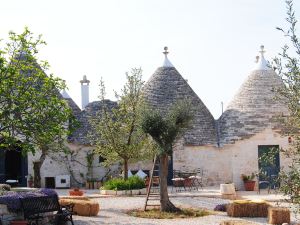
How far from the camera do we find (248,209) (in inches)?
561

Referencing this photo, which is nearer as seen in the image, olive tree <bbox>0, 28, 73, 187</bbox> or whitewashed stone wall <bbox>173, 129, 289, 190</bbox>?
olive tree <bbox>0, 28, 73, 187</bbox>

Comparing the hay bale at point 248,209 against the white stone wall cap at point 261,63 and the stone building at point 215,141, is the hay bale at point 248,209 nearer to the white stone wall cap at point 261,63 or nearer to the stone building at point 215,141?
the stone building at point 215,141

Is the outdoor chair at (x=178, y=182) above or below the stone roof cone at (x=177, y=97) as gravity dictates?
below

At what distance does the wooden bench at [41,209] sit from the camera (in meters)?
11.3

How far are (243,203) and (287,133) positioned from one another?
709cm

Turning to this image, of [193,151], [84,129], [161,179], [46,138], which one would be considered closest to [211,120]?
[193,151]

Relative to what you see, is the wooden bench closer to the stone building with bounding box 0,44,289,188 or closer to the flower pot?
the stone building with bounding box 0,44,289,188

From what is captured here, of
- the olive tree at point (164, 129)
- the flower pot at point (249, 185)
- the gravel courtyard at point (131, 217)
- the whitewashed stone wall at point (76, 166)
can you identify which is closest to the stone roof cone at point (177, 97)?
the flower pot at point (249, 185)

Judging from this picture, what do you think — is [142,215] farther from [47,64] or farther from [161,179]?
[47,64]

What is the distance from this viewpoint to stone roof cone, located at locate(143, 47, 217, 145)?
79.4 ft

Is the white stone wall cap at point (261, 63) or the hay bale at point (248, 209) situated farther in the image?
the white stone wall cap at point (261, 63)

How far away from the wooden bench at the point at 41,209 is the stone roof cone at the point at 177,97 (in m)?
12.4

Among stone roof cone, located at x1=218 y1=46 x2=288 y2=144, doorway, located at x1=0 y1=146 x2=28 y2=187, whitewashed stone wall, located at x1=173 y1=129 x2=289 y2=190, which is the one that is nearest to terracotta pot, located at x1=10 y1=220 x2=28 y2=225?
doorway, located at x1=0 y1=146 x2=28 y2=187

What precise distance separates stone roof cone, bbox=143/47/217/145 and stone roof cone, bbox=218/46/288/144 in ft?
2.26
